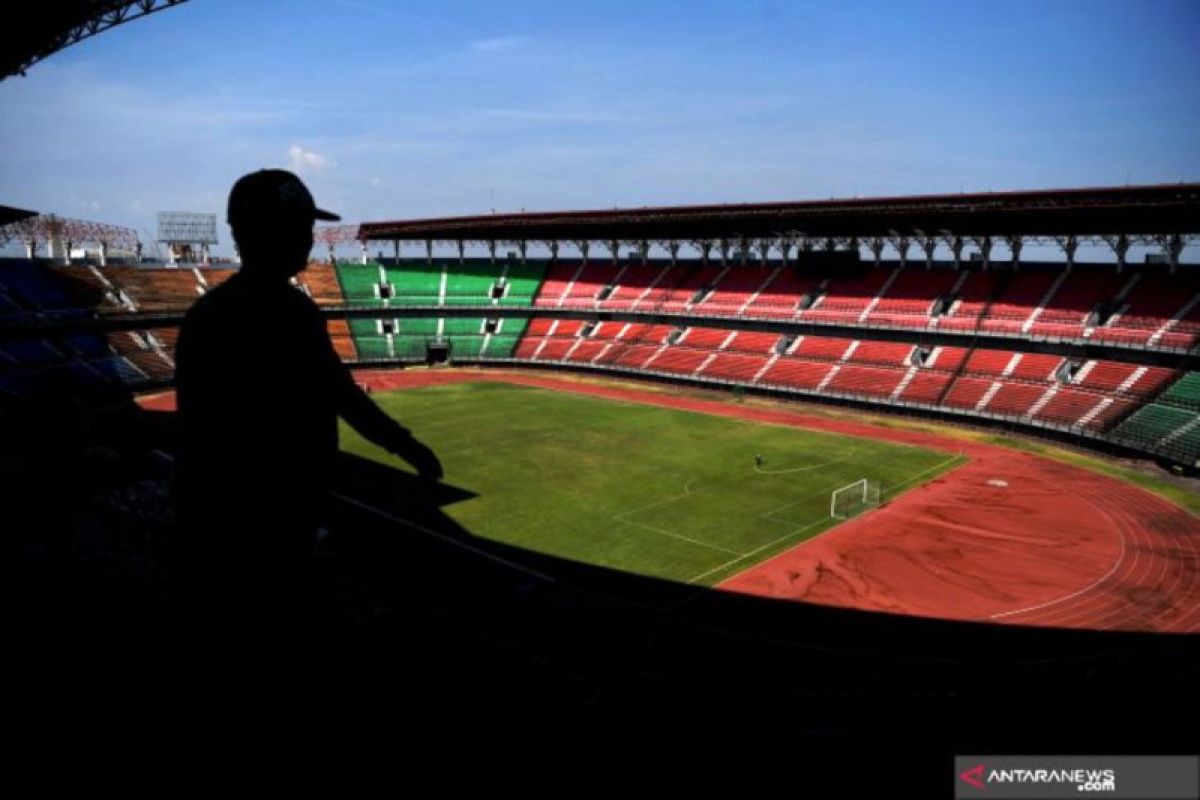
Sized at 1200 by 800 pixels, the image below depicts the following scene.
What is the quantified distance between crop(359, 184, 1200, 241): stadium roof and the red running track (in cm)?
1646

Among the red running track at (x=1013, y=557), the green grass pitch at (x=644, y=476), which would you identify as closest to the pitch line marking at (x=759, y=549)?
the green grass pitch at (x=644, y=476)

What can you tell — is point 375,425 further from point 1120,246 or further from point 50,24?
point 1120,246

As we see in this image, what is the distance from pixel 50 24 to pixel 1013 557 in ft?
128

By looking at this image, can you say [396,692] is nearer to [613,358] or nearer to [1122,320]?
[1122,320]

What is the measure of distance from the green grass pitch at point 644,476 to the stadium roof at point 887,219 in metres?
17.0

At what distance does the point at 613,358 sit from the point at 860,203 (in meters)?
26.8

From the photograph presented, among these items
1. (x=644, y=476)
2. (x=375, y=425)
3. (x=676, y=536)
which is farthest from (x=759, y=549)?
(x=375, y=425)

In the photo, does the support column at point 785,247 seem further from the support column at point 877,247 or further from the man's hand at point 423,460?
the man's hand at point 423,460

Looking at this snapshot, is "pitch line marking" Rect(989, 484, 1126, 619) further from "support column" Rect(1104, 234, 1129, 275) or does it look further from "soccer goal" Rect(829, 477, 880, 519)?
"support column" Rect(1104, 234, 1129, 275)

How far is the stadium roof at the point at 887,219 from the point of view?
140 feet

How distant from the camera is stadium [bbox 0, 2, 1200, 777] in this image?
6051mm

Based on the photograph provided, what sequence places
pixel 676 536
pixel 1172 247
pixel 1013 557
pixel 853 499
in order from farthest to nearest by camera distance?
pixel 1172 247
pixel 853 499
pixel 676 536
pixel 1013 557

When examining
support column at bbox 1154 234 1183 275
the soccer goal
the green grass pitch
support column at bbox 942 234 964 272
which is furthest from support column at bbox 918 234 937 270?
the soccer goal

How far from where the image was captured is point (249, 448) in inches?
117
